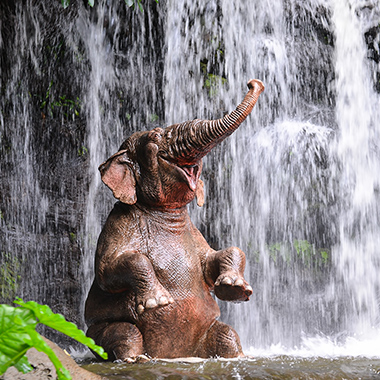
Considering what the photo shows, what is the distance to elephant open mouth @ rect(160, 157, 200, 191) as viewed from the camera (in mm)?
3462

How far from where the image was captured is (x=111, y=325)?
331cm

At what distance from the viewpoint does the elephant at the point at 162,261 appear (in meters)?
3.23

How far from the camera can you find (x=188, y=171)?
354 centimetres

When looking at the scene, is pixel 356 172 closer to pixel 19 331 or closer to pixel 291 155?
pixel 291 155

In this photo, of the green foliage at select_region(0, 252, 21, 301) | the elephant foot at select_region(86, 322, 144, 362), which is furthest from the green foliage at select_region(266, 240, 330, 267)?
the elephant foot at select_region(86, 322, 144, 362)

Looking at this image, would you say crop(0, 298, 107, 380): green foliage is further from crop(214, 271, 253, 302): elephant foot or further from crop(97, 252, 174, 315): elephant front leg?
crop(214, 271, 253, 302): elephant foot

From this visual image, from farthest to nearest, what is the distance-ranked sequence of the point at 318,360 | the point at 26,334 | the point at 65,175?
the point at 65,175
the point at 318,360
the point at 26,334

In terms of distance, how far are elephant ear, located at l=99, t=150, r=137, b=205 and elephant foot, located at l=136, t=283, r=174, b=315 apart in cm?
68

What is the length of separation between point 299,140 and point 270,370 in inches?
206

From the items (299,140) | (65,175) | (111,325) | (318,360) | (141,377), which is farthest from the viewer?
(299,140)

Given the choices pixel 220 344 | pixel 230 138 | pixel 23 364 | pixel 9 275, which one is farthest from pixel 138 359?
pixel 230 138

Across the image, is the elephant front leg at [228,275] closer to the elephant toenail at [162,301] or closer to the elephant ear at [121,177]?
the elephant toenail at [162,301]

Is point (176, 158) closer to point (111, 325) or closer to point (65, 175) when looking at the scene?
point (111, 325)

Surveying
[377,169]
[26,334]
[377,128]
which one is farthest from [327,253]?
[26,334]
